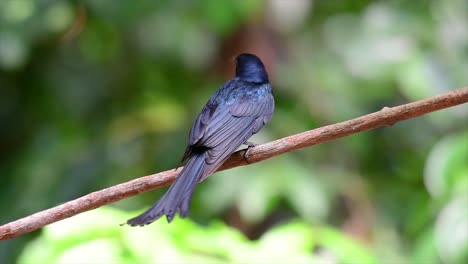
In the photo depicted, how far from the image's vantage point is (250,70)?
3.31 meters

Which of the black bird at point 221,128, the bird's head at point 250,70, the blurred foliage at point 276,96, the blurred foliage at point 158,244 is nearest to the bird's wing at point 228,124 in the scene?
the black bird at point 221,128

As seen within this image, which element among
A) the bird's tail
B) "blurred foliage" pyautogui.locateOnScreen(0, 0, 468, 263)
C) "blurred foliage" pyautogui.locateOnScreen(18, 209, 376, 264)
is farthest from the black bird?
"blurred foliage" pyautogui.locateOnScreen(0, 0, 468, 263)

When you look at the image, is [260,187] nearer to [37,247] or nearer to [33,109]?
[37,247]

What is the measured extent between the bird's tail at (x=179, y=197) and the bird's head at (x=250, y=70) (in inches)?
30.6

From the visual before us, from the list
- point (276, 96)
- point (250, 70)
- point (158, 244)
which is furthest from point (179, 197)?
point (276, 96)

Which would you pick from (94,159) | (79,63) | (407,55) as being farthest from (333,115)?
(79,63)

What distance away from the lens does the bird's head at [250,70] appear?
10.7 feet

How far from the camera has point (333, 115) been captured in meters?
4.58

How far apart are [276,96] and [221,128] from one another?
1712 millimetres

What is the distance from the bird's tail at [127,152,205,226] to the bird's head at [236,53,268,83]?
2.55ft

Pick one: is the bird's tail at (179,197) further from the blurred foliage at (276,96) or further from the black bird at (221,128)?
the blurred foliage at (276,96)

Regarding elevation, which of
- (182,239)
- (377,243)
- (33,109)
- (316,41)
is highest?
(316,41)

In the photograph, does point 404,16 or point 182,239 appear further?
point 404,16

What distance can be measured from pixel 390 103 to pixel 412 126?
23 centimetres
